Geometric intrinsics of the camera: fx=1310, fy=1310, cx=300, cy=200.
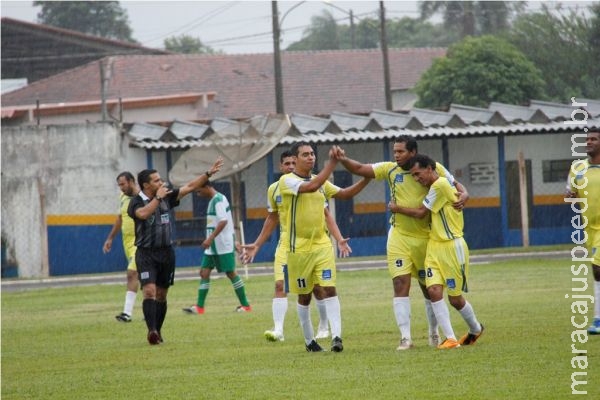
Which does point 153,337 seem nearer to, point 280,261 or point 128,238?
point 280,261

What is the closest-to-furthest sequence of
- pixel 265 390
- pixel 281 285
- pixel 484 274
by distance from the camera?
pixel 265 390, pixel 281 285, pixel 484 274

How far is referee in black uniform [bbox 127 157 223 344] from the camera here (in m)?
15.8

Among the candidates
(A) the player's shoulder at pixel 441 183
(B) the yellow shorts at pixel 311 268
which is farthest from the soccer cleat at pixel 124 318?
(A) the player's shoulder at pixel 441 183

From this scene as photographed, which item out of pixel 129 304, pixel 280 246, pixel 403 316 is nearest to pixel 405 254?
pixel 403 316

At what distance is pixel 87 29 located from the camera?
104125 millimetres

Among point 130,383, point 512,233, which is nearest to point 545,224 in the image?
point 512,233

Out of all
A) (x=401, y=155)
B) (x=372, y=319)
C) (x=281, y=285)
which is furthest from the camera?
(x=372, y=319)

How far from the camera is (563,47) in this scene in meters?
61.6

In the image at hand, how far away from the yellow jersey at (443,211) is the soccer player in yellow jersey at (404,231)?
207mm

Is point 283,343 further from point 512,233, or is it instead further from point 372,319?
point 512,233

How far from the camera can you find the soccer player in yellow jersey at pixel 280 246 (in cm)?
1454

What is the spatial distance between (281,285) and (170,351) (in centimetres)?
187

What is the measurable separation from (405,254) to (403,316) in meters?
0.65

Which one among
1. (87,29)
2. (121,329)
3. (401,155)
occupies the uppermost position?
(87,29)
